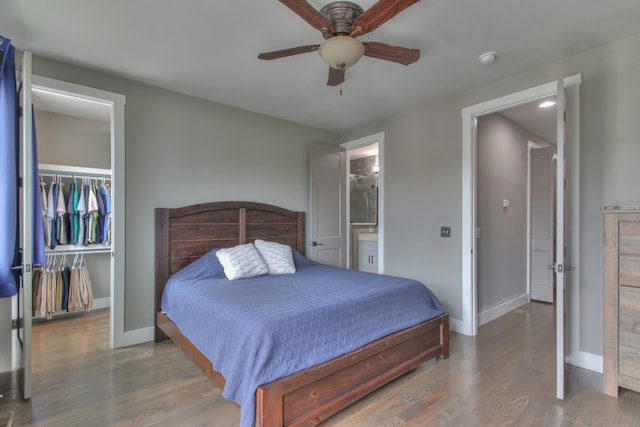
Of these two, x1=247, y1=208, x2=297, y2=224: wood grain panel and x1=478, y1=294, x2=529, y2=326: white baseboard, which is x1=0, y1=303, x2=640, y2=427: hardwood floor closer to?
x1=478, y1=294, x2=529, y2=326: white baseboard

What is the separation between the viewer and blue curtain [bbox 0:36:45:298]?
1.92 metres

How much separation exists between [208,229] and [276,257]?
83cm

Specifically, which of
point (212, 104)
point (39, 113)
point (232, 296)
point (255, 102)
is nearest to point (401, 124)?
point (255, 102)

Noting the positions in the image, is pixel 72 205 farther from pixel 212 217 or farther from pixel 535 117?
pixel 535 117

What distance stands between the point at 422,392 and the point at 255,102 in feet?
10.6

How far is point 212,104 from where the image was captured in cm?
346

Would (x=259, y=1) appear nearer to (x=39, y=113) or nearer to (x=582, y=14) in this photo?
(x=582, y=14)

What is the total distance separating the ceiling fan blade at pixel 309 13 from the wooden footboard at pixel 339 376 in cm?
194

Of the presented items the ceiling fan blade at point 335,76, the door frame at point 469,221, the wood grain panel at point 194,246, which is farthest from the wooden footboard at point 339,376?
the ceiling fan blade at point 335,76

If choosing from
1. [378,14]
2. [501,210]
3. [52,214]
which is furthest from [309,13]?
[52,214]

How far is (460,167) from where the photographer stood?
10.5 feet

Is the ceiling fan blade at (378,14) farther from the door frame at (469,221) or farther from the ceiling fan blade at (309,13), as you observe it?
the door frame at (469,221)

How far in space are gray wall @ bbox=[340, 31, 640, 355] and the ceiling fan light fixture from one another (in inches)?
75.7

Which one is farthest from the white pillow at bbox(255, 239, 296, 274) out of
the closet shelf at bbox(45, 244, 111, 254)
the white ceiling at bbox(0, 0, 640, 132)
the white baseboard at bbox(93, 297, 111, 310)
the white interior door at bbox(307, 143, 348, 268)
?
the white baseboard at bbox(93, 297, 111, 310)
